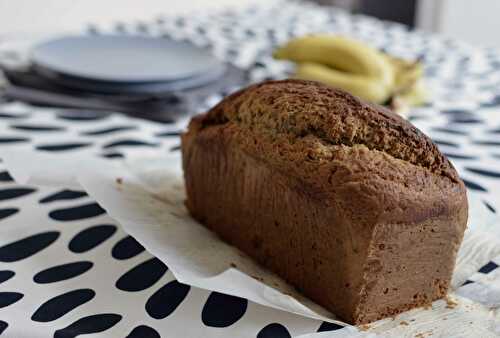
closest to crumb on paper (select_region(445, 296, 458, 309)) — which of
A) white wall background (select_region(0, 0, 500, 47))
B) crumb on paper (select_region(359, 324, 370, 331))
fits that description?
crumb on paper (select_region(359, 324, 370, 331))

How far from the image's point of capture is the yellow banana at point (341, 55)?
5.16ft

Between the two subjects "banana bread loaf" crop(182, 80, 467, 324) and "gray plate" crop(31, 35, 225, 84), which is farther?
"gray plate" crop(31, 35, 225, 84)

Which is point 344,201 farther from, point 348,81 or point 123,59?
point 123,59

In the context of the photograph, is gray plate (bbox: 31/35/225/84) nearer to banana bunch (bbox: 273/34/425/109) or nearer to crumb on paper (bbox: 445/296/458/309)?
banana bunch (bbox: 273/34/425/109)

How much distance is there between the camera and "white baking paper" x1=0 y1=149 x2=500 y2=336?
750 mm

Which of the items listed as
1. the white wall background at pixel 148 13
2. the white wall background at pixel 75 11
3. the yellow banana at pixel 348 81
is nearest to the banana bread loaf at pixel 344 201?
the yellow banana at pixel 348 81

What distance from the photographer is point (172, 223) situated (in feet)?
3.05

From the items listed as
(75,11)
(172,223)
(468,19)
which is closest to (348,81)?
(172,223)

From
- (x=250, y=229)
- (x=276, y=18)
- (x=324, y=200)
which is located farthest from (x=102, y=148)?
(x=276, y=18)

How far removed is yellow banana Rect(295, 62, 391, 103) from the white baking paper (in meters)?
0.50

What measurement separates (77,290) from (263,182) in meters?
0.27

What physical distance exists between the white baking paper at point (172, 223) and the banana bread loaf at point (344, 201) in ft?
0.13

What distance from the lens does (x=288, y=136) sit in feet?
2.66

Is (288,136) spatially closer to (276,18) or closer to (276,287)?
(276,287)
